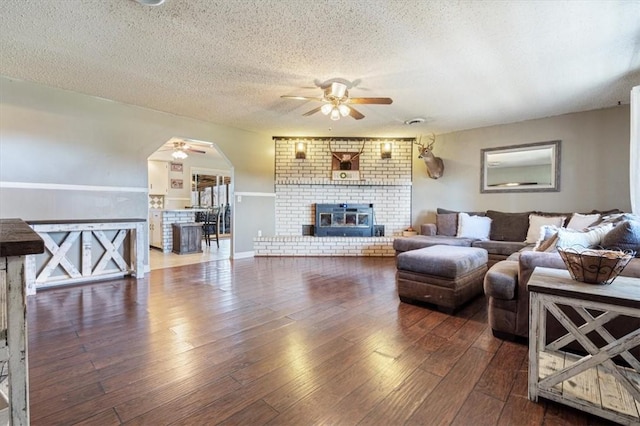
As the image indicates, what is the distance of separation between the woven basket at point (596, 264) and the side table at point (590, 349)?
0.13ft

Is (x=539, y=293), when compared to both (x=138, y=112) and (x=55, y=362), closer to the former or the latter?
(x=55, y=362)

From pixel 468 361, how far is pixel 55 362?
8.39 ft

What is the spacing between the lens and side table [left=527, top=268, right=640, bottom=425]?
1.28m

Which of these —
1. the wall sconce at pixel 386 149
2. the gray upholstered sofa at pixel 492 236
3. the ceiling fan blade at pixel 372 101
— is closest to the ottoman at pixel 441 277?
the gray upholstered sofa at pixel 492 236

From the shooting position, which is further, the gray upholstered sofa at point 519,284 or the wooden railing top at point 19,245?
the gray upholstered sofa at point 519,284

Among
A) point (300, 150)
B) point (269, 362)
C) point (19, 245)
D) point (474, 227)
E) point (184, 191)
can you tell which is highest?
point (300, 150)

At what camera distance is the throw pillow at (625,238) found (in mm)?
1997

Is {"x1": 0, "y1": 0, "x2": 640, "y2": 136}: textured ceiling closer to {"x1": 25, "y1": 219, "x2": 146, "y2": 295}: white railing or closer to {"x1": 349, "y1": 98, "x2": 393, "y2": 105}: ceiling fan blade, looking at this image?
{"x1": 349, "y1": 98, "x2": 393, "y2": 105}: ceiling fan blade

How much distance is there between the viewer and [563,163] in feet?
14.6

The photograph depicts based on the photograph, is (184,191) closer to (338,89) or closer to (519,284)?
(338,89)

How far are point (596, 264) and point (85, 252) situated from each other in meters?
4.75

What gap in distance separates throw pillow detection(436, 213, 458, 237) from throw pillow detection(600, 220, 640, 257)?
2.89 meters

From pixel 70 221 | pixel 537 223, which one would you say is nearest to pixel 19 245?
pixel 70 221

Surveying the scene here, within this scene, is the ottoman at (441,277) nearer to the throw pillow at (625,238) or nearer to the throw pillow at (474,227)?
the throw pillow at (625,238)
